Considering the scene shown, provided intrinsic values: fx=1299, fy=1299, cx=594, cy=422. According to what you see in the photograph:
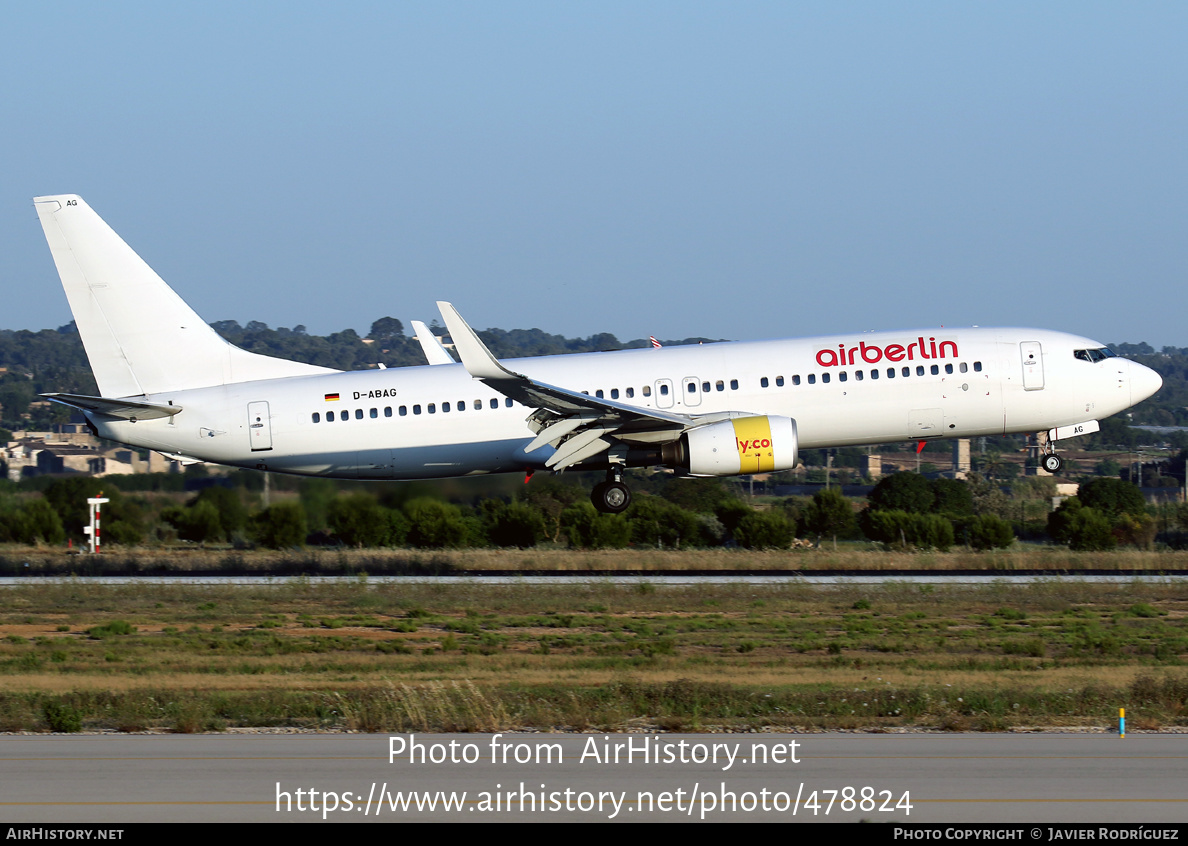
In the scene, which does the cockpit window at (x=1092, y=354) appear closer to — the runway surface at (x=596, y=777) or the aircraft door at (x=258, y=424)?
the runway surface at (x=596, y=777)

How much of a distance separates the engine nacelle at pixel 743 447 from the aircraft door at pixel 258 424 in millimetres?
9956

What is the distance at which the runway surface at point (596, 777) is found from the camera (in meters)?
10.8

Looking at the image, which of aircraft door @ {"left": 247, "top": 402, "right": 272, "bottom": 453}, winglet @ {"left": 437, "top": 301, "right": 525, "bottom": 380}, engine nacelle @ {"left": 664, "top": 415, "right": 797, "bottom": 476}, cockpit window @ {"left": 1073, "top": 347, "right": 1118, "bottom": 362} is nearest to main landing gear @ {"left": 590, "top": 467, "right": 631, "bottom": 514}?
engine nacelle @ {"left": 664, "top": 415, "right": 797, "bottom": 476}

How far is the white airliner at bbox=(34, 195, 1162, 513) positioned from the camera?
30438 millimetres

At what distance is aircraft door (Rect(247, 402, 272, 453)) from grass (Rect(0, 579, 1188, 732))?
362 centimetres

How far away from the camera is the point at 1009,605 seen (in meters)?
28.7

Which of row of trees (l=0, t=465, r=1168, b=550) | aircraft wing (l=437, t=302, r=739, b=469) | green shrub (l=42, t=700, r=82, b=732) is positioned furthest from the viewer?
row of trees (l=0, t=465, r=1168, b=550)

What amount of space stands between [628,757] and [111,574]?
83.5 feet

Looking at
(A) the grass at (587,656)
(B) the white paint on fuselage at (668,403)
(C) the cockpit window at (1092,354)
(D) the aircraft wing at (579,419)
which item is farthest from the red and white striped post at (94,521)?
(C) the cockpit window at (1092,354)

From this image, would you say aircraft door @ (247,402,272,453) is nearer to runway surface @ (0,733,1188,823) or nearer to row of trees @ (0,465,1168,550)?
row of trees @ (0,465,1168,550)

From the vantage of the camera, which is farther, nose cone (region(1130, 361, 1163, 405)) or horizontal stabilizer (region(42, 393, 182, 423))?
nose cone (region(1130, 361, 1163, 405))

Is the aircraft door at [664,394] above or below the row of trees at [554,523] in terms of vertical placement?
above
